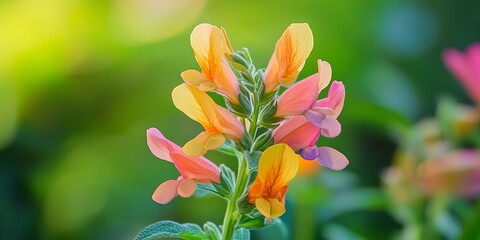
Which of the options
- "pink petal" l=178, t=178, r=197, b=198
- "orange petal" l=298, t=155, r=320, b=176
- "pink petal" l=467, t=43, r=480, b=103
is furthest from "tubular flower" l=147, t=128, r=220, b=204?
"pink petal" l=467, t=43, r=480, b=103

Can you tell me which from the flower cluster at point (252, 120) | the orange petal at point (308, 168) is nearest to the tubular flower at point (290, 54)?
the flower cluster at point (252, 120)

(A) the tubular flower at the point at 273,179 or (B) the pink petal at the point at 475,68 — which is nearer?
(A) the tubular flower at the point at 273,179

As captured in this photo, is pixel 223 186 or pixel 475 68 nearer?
pixel 223 186

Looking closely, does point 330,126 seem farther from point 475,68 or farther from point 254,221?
point 475,68

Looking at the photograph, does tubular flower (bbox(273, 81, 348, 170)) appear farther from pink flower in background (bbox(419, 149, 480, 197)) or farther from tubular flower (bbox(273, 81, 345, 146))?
pink flower in background (bbox(419, 149, 480, 197))

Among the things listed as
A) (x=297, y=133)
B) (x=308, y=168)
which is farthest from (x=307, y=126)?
(x=308, y=168)

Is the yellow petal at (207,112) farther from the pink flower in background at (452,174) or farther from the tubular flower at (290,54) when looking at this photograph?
the pink flower in background at (452,174)
